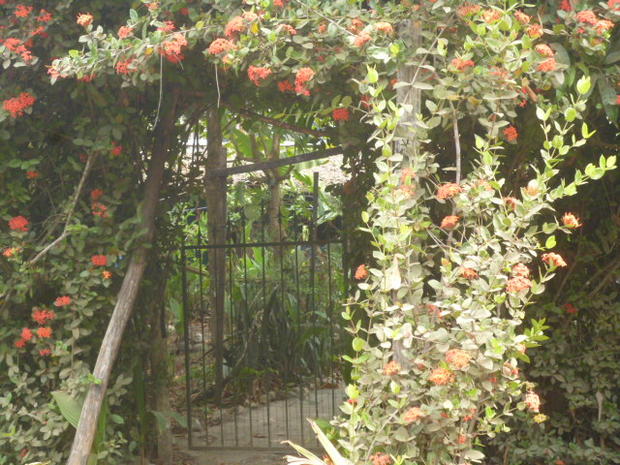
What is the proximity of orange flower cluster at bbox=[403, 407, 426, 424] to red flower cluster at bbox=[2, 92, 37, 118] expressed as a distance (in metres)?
2.21

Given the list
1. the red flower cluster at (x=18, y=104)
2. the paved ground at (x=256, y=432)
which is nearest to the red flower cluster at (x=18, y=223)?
the red flower cluster at (x=18, y=104)

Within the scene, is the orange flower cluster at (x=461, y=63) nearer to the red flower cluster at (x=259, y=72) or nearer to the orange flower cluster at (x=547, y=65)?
the orange flower cluster at (x=547, y=65)

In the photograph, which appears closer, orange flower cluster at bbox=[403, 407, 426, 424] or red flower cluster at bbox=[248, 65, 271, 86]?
orange flower cluster at bbox=[403, 407, 426, 424]

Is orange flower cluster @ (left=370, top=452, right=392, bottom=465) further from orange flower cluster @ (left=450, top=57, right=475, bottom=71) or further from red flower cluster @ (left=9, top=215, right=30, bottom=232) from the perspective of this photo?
red flower cluster @ (left=9, top=215, right=30, bottom=232)

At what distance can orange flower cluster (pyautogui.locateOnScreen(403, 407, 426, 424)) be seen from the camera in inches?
93.8

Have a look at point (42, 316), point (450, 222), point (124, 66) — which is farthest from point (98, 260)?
point (450, 222)

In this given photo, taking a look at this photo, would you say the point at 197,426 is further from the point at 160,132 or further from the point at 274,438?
the point at 160,132

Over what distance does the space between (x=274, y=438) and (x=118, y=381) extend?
2032 mm

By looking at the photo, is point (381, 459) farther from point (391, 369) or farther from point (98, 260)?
point (98, 260)

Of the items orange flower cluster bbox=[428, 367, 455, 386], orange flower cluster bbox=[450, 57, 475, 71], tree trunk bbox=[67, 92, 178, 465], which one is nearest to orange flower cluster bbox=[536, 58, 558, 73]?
orange flower cluster bbox=[450, 57, 475, 71]

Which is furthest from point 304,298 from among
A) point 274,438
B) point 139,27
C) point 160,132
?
point 139,27

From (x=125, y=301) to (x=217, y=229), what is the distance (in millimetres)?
1882

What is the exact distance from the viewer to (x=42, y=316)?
359 centimetres

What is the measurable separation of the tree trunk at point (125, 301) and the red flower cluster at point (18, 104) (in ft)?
2.36
